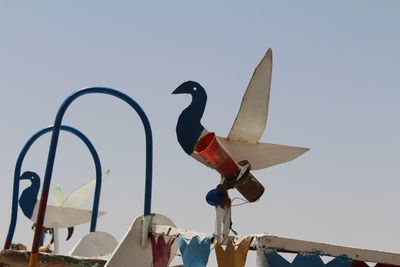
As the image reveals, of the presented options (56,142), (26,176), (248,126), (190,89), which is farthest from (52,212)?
(248,126)

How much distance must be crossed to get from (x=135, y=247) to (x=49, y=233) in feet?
15.0

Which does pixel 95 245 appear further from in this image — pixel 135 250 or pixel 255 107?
Answer: pixel 255 107

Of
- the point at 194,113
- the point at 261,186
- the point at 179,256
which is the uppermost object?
the point at 194,113

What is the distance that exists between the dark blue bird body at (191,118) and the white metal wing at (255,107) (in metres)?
0.25

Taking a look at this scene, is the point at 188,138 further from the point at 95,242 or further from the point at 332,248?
the point at 95,242

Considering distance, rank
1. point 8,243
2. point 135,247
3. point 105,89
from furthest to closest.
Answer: point 8,243, point 105,89, point 135,247

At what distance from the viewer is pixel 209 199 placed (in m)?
6.17

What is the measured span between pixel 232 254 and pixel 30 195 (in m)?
5.49

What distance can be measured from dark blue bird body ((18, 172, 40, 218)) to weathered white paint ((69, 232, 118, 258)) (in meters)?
1.99

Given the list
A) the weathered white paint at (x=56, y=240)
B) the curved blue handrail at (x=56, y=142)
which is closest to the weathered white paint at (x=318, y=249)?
the curved blue handrail at (x=56, y=142)

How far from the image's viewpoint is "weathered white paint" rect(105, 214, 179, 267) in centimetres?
687

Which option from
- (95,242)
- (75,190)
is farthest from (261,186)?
(75,190)

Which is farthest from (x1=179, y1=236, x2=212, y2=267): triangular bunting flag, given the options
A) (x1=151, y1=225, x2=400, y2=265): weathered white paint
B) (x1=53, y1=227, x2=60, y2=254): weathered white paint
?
(x1=53, y1=227, x2=60, y2=254): weathered white paint

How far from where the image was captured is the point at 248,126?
6.41m
